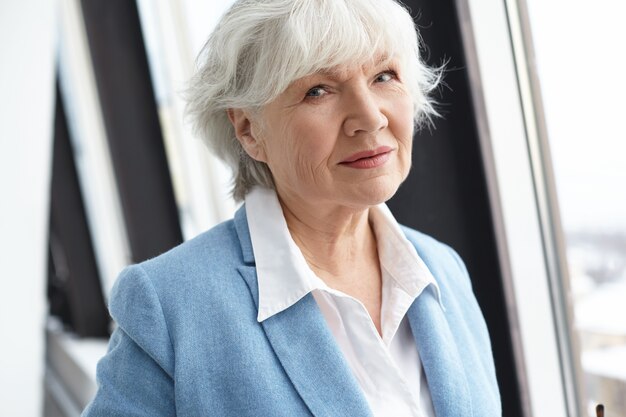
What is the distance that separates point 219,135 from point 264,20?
0.32 m

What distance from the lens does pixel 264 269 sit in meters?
1.46

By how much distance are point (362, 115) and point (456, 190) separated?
2.19 feet

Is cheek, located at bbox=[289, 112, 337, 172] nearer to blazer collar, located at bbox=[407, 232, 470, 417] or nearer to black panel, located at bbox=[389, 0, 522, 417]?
blazer collar, located at bbox=[407, 232, 470, 417]

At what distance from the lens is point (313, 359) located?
1380 millimetres

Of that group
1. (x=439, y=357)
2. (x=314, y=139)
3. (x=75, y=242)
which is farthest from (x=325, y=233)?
(x=75, y=242)

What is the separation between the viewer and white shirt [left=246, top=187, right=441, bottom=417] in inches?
56.0

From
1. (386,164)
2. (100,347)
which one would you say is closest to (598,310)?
(386,164)

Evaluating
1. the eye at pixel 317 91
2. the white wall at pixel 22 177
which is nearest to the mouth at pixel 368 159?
the eye at pixel 317 91

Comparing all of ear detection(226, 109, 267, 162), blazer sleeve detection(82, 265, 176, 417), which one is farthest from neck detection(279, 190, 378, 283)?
blazer sleeve detection(82, 265, 176, 417)

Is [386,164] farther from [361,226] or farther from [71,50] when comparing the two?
[71,50]

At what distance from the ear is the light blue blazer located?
185 millimetres

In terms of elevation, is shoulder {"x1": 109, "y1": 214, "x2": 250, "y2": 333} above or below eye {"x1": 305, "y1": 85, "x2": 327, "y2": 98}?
below

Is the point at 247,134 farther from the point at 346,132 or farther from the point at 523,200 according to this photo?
the point at 523,200

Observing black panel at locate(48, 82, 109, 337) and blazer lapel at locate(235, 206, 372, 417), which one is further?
black panel at locate(48, 82, 109, 337)
